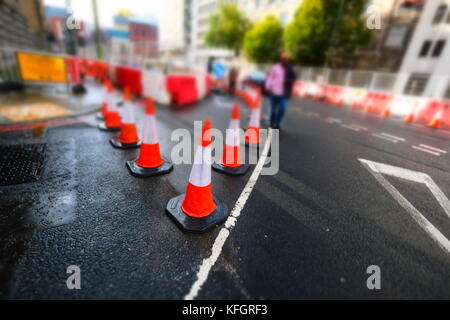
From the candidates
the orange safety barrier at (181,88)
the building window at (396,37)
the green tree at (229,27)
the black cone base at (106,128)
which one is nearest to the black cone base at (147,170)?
the black cone base at (106,128)

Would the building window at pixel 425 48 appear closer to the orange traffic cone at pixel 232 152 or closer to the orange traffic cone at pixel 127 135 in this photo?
Result: the orange traffic cone at pixel 232 152

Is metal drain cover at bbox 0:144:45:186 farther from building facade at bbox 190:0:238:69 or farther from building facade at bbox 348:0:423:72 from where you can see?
building facade at bbox 190:0:238:69

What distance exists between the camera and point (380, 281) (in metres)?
1.85

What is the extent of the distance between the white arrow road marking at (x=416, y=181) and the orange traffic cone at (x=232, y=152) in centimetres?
219

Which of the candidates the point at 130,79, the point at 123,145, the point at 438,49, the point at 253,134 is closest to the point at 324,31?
the point at 438,49

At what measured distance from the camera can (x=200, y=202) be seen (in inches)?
97.7

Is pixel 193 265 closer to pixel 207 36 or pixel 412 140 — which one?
pixel 412 140

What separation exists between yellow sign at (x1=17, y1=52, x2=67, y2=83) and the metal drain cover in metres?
5.90

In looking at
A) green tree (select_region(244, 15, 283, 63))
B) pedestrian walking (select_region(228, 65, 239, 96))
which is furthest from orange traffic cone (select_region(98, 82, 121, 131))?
green tree (select_region(244, 15, 283, 63))

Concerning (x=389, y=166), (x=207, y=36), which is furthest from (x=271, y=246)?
(x=207, y=36)

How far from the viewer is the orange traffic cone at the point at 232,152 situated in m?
3.62

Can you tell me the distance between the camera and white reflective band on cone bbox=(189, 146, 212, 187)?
2.40 m

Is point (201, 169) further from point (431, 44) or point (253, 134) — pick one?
point (431, 44)

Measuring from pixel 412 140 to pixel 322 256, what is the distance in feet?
17.9
